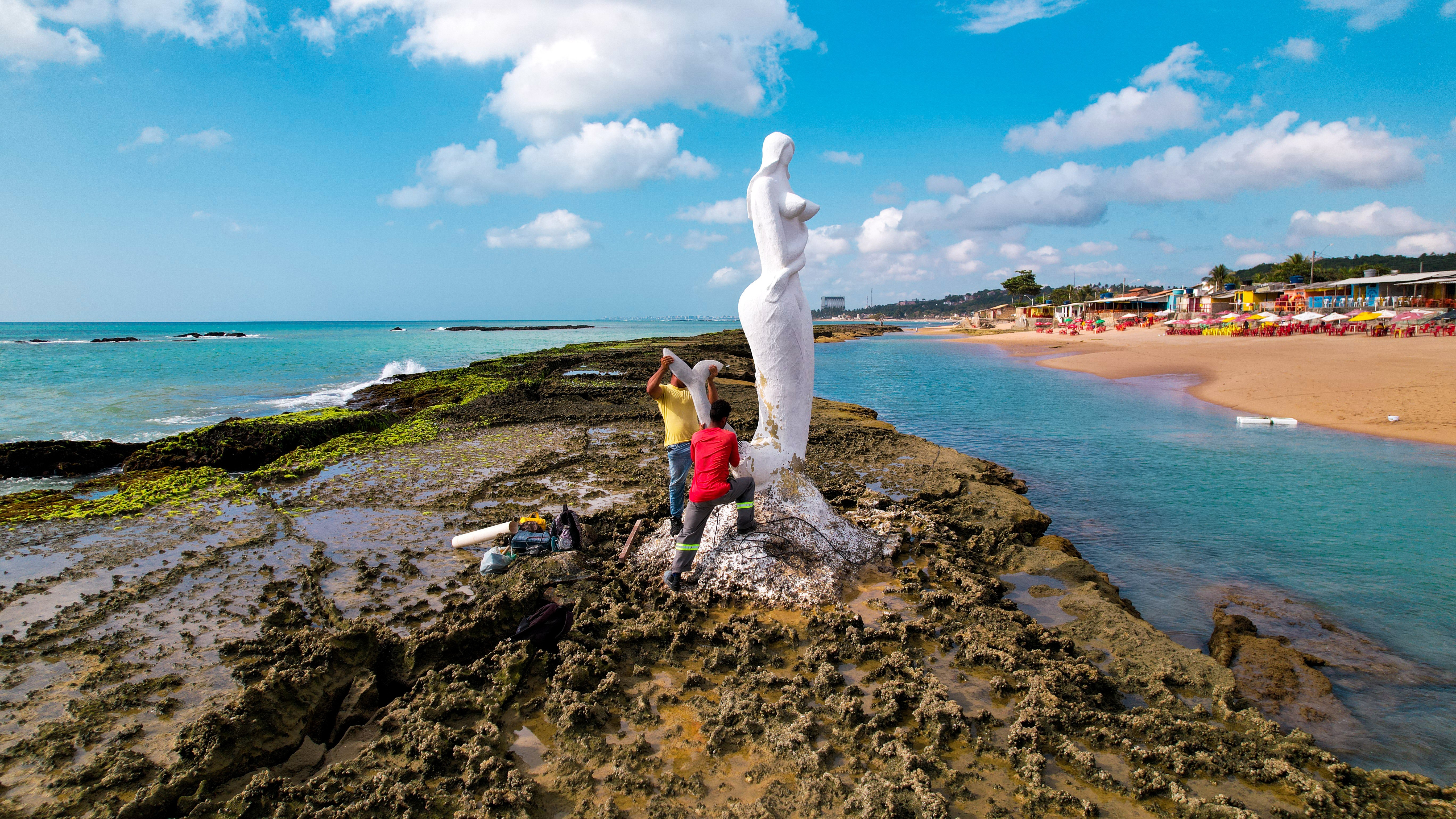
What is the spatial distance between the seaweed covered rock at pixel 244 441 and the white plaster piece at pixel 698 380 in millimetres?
8365

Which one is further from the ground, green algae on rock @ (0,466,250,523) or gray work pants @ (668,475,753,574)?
gray work pants @ (668,475,753,574)

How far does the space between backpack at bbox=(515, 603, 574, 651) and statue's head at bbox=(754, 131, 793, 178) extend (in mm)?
3884

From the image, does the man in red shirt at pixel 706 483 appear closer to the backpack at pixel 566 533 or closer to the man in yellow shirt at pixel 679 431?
the man in yellow shirt at pixel 679 431

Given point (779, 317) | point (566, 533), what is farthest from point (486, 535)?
point (779, 317)

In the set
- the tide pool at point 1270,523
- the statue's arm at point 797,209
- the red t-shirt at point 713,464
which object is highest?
the statue's arm at point 797,209

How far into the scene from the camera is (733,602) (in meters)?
4.93

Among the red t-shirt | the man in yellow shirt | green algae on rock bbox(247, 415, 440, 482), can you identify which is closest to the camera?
the red t-shirt

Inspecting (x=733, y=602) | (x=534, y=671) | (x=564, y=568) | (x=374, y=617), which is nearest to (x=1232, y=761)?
(x=733, y=602)

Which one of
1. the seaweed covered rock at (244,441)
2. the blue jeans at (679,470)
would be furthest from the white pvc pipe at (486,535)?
the seaweed covered rock at (244,441)

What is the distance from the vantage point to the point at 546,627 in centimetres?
423

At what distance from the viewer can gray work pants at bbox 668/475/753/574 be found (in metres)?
4.86

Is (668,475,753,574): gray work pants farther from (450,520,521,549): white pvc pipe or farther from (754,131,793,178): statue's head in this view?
(754,131,793,178): statue's head

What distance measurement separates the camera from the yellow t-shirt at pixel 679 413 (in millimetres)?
5785

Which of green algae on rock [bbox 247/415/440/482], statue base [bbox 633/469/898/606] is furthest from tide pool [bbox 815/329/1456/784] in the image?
green algae on rock [bbox 247/415/440/482]
